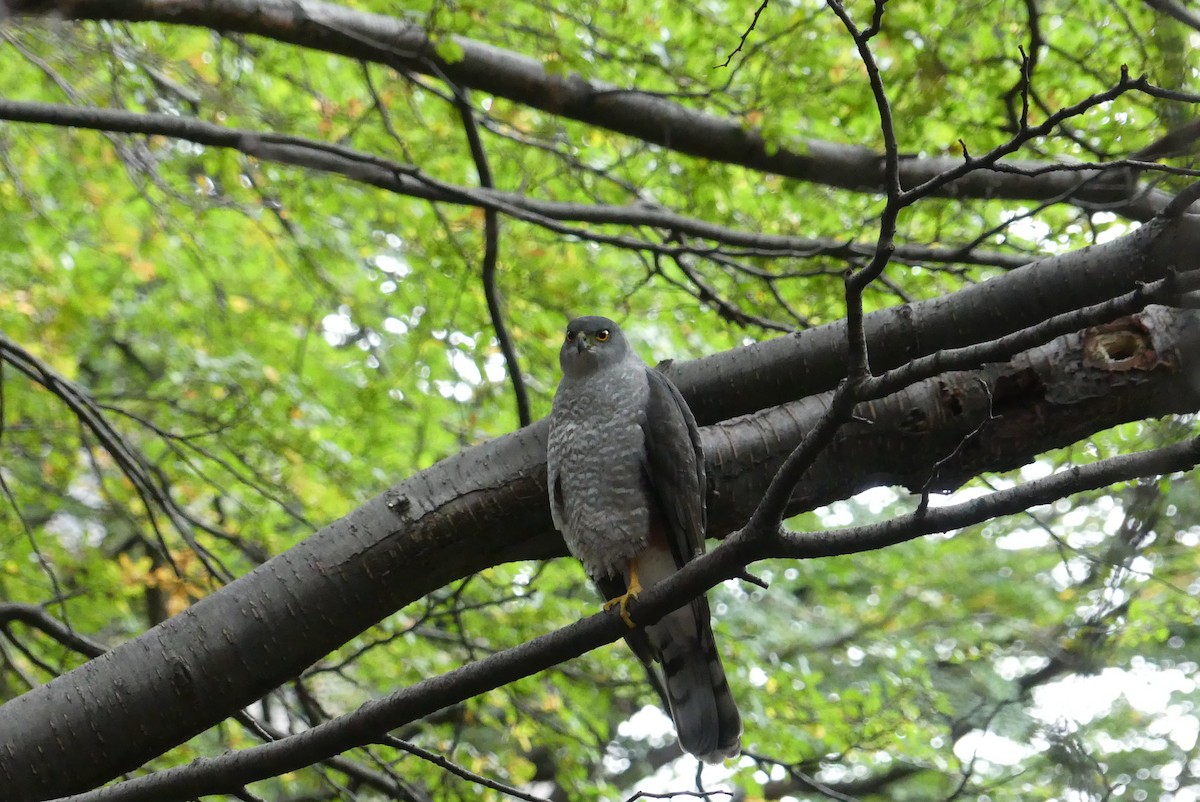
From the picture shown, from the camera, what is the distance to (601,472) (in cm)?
316

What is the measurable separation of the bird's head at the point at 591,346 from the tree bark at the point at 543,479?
0.50 metres

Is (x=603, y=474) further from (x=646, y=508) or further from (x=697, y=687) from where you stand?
(x=697, y=687)

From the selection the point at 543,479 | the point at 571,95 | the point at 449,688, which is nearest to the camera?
the point at 449,688

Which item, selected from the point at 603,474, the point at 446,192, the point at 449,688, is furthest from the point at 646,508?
the point at 446,192

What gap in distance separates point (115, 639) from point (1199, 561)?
26.6 feet

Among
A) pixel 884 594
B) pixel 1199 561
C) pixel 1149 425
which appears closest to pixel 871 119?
pixel 1149 425

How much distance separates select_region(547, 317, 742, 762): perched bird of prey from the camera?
309 cm

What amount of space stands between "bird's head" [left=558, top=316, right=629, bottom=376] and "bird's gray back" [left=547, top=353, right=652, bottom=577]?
0.32 meters

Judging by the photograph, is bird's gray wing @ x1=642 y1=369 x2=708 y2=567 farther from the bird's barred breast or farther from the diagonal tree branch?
the diagonal tree branch

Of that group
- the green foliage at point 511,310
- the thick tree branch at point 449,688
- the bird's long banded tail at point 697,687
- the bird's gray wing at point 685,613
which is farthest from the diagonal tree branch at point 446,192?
the thick tree branch at point 449,688

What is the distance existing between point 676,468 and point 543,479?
434mm

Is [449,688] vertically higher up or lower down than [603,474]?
lower down

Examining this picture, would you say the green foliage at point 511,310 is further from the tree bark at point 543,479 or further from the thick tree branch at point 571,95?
the tree bark at point 543,479

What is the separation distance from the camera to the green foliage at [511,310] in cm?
448
